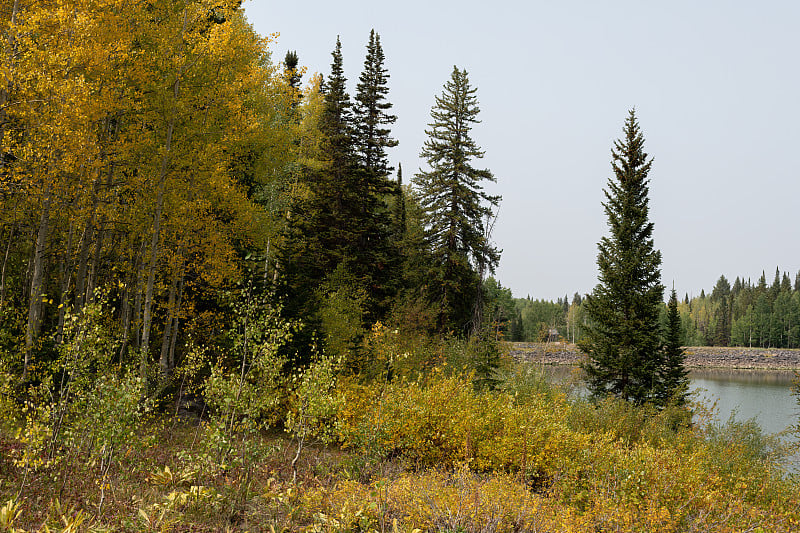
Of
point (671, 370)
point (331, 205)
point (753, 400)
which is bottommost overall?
point (753, 400)

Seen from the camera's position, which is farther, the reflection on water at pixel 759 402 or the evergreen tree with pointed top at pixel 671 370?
the reflection on water at pixel 759 402

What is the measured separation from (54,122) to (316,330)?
7336mm

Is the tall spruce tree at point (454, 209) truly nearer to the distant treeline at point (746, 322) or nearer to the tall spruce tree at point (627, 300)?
the tall spruce tree at point (627, 300)

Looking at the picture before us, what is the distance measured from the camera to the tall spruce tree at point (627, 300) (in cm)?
1923

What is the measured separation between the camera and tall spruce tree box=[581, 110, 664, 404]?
63.1 feet

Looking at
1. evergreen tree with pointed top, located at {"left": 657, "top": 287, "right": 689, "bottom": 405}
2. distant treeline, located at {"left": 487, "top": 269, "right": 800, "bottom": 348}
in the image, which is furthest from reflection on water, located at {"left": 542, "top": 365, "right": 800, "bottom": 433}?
distant treeline, located at {"left": 487, "top": 269, "right": 800, "bottom": 348}

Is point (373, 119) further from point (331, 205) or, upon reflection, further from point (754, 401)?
point (754, 401)

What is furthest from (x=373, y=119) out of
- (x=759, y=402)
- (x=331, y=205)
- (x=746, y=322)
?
(x=746, y=322)

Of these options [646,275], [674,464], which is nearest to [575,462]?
[674,464]

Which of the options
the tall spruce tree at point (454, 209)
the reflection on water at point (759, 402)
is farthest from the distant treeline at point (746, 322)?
the tall spruce tree at point (454, 209)

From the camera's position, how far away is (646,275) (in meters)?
20.0

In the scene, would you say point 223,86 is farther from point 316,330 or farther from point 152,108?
point 316,330

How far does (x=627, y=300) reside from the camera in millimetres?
19781

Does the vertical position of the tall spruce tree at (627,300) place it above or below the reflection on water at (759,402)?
above
